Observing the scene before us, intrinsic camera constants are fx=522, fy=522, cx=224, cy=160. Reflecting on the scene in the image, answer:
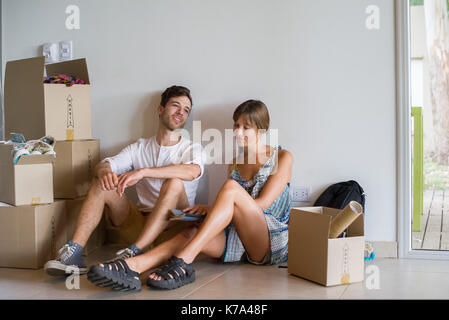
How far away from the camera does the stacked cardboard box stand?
2.70m

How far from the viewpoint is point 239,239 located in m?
2.75

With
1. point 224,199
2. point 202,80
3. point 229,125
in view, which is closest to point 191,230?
point 224,199

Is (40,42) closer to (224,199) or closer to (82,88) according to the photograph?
(82,88)

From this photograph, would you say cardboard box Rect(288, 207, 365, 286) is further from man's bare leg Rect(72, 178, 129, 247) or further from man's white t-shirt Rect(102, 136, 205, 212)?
man's bare leg Rect(72, 178, 129, 247)

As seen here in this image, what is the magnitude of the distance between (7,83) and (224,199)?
1.55 metres

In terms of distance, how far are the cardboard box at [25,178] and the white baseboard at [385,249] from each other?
1.83m

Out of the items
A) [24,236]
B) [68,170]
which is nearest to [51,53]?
[68,170]

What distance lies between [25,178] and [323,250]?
156cm

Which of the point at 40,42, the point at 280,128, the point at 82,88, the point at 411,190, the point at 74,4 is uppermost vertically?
the point at 74,4

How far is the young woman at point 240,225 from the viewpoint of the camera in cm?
229

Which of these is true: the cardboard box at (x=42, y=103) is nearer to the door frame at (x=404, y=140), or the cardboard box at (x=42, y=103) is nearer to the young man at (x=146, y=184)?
the young man at (x=146, y=184)

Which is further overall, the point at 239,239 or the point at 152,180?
the point at 152,180

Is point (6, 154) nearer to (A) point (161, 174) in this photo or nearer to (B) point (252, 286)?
(A) point (161, 174)

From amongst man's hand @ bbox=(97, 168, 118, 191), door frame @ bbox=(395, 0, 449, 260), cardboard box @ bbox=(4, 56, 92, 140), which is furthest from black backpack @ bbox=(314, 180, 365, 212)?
cardboard box @ bbox=(4, 56, 92, 140)
